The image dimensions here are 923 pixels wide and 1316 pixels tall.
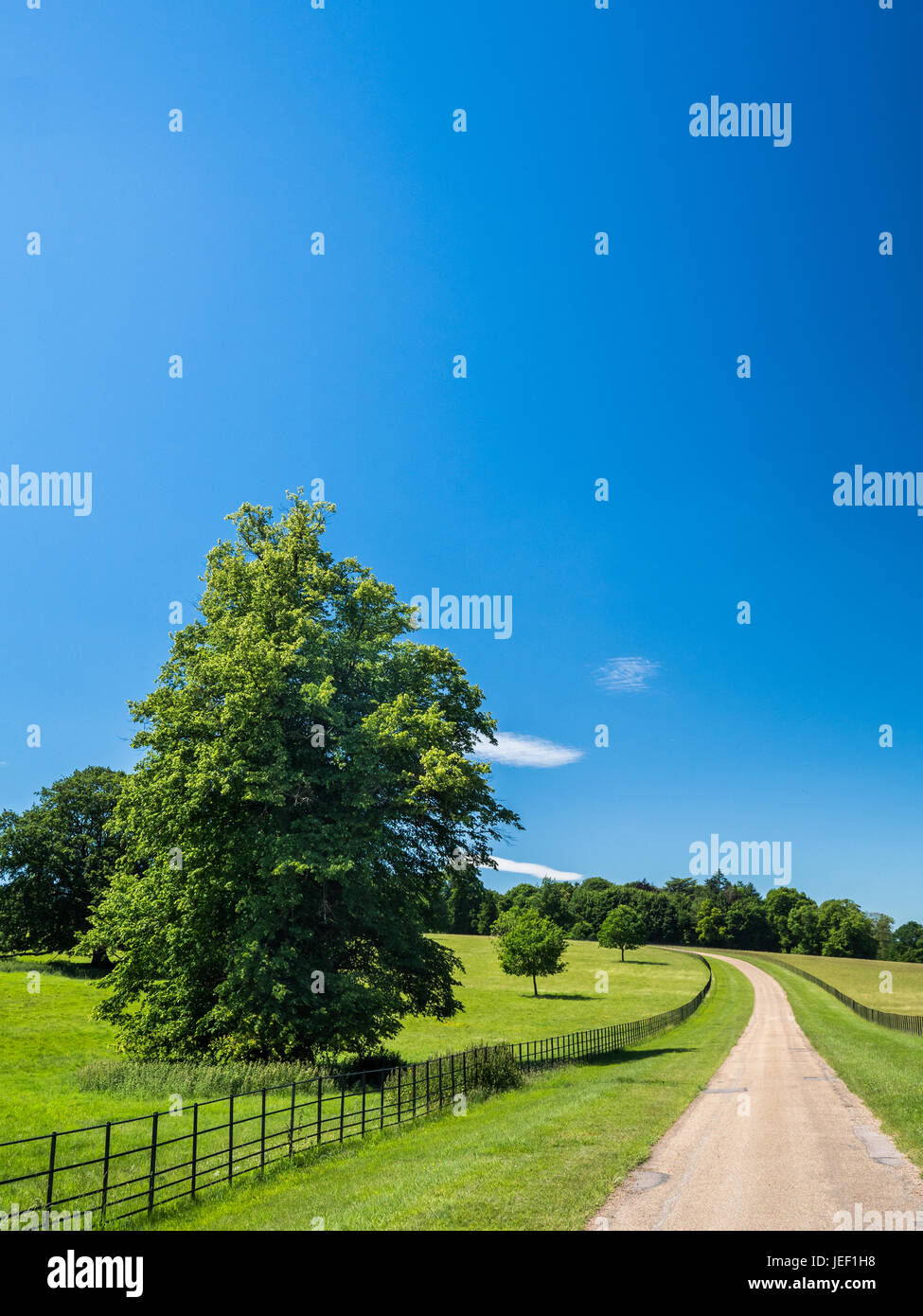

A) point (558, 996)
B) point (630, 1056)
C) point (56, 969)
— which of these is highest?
point (630, 1056)

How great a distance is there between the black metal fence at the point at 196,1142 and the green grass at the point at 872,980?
56590mm

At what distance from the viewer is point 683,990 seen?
8681cm

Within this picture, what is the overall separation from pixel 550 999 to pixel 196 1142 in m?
64.7

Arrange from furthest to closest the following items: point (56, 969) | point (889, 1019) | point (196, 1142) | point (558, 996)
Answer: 1. point (558, 996)
2. point (56, 969)
3. point (889, 1019)
4. point (196, 1142)

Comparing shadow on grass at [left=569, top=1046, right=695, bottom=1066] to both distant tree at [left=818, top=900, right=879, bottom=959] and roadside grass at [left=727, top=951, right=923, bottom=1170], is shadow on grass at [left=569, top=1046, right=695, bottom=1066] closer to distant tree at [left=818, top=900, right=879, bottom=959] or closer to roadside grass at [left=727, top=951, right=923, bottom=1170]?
roadside grass at [left=727, top=951, right=923, bottom=1170]

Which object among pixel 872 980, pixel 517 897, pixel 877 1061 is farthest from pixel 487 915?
pixel 877 1061

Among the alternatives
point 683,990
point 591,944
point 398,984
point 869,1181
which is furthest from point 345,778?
point 591,944

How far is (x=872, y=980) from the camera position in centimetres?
10962

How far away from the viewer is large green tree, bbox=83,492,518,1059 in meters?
26.4

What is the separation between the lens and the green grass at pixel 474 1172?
38.2 feet

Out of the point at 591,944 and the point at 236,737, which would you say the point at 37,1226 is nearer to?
the point at 236,737

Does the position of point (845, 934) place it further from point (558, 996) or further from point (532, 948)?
point (532, 948)
